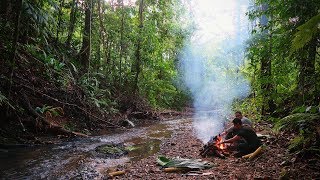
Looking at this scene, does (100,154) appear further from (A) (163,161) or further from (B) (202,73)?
(B) (202,73)

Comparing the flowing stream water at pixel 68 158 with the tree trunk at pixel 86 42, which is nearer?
the flowing stream water at pixel 68 158

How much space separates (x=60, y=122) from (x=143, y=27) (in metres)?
10.4

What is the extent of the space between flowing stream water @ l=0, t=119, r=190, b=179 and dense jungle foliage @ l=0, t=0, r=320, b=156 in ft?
4.51

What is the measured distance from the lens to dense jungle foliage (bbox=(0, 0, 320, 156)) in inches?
313

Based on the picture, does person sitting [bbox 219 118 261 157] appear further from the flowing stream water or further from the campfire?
the flowing stream water

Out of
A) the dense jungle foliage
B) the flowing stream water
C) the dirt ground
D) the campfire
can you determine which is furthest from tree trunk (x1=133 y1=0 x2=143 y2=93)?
the campfire

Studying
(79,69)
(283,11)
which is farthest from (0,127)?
(283,11)

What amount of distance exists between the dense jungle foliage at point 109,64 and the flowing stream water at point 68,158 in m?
1.37

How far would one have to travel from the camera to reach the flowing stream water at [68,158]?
23.3 ft

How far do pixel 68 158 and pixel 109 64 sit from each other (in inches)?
507

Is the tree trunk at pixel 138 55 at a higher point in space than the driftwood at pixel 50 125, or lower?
higher

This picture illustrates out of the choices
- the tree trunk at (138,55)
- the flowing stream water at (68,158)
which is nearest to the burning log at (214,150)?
the flowing stream water at (68,158)

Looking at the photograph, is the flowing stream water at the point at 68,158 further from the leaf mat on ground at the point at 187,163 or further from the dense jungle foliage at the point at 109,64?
the leaf mat on ground at the point at 187,163

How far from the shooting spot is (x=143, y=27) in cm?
2067
